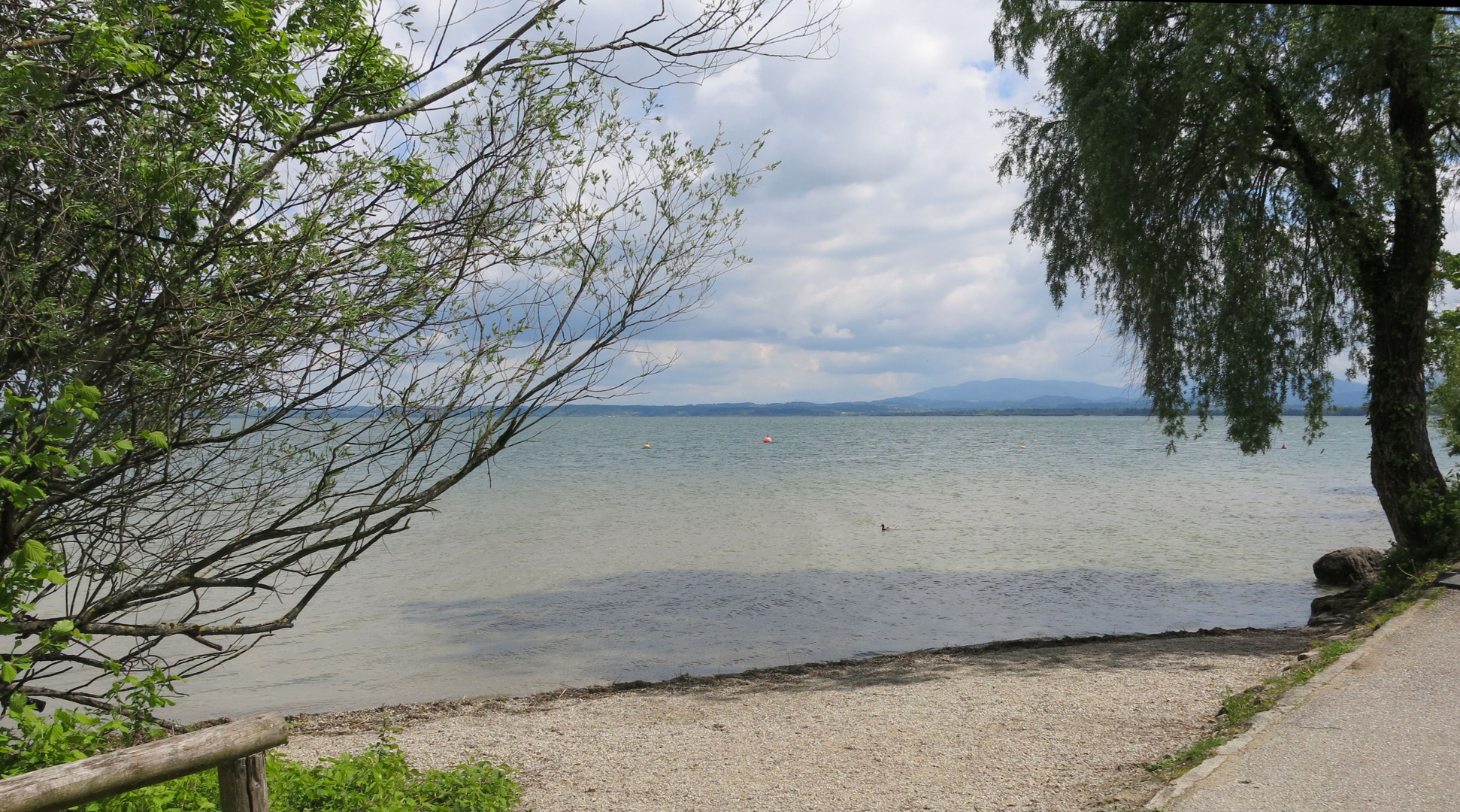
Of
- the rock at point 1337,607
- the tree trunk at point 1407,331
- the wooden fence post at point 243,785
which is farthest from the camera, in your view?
the rock at point 1337,607

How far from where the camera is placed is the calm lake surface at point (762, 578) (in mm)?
11695

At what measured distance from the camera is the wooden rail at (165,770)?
8.75 ft

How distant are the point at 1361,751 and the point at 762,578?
12.2 m

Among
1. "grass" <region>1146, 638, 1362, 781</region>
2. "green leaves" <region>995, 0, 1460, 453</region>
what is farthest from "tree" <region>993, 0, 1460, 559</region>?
"grass" <region>1146, 638, 1362, 781</region>

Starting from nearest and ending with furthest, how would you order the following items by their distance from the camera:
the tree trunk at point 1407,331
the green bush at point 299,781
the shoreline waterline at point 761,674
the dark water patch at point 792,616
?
1. the green bush at point 299,781
2. the shoreline waterline at point 761,674
3. the tree trunk at point 1407,331
4. the dark water patch at point 792,616

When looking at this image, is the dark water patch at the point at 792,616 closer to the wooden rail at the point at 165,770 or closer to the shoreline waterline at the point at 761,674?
the shoreline waterline at the point at 761,674

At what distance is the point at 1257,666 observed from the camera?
8.75 meters

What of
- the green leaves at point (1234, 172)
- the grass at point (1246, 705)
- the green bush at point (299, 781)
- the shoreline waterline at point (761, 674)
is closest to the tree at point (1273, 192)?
the green leaves at point (1234, 172)

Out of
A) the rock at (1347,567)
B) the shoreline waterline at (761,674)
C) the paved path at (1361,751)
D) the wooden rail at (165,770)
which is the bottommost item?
the rock at (1347,567)

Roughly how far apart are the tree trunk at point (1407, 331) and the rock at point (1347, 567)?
3765mm

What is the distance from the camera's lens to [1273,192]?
37.4 feet

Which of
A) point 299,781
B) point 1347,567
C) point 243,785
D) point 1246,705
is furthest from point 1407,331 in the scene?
point 243,785

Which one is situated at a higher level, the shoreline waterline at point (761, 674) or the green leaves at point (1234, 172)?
the green leaves at point (1234, 172)

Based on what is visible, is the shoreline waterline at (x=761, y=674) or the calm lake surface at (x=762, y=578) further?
the calm lake surface at (x=762, y=578)
